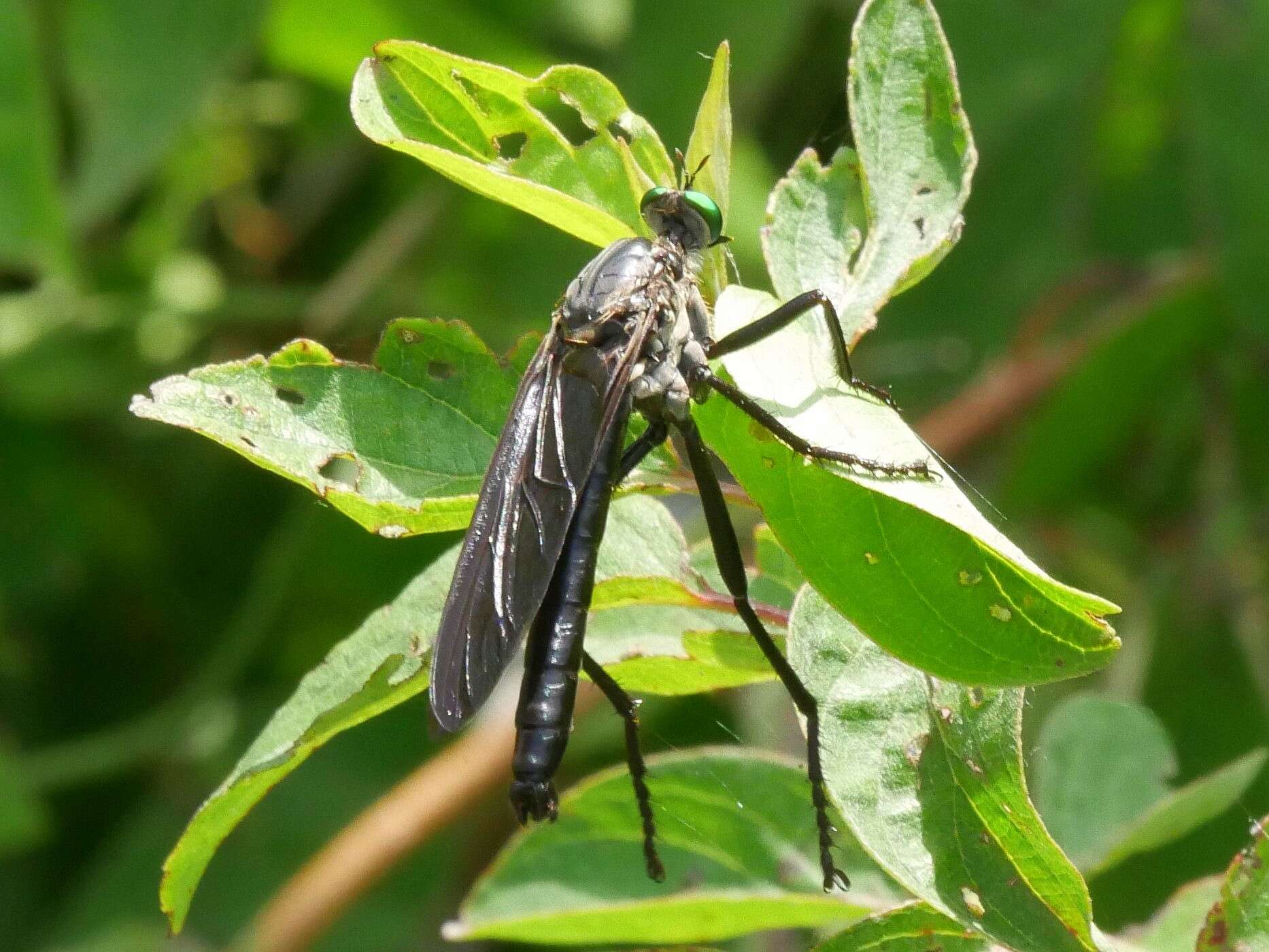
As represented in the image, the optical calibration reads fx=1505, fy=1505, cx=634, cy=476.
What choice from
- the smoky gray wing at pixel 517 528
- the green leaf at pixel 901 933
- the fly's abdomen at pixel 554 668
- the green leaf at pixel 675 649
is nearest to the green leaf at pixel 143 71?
the smoky gray wing at pixel 517 528

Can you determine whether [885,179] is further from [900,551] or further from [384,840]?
[384,840]

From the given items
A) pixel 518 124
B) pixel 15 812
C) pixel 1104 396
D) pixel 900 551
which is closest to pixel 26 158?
pixel 15 812

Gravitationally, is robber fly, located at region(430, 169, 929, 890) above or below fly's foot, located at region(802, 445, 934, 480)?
below

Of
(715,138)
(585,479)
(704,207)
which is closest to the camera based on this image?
(715,138)

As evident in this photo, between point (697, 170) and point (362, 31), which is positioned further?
point (362, 31)

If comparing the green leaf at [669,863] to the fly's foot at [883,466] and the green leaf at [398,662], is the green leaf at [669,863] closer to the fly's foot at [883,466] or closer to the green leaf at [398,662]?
the green leaf at [398,662]

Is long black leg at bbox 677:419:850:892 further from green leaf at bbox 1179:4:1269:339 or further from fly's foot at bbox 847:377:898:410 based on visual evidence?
green leaf at bbox 1179:4:1269:339

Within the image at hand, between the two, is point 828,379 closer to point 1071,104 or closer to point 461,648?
point 461,648

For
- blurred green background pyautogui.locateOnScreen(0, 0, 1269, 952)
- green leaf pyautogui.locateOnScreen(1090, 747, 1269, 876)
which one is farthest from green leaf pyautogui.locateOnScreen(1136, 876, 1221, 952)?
blurred green background pyautogui.locateOnScreen(0, 0, 1269, 952)
